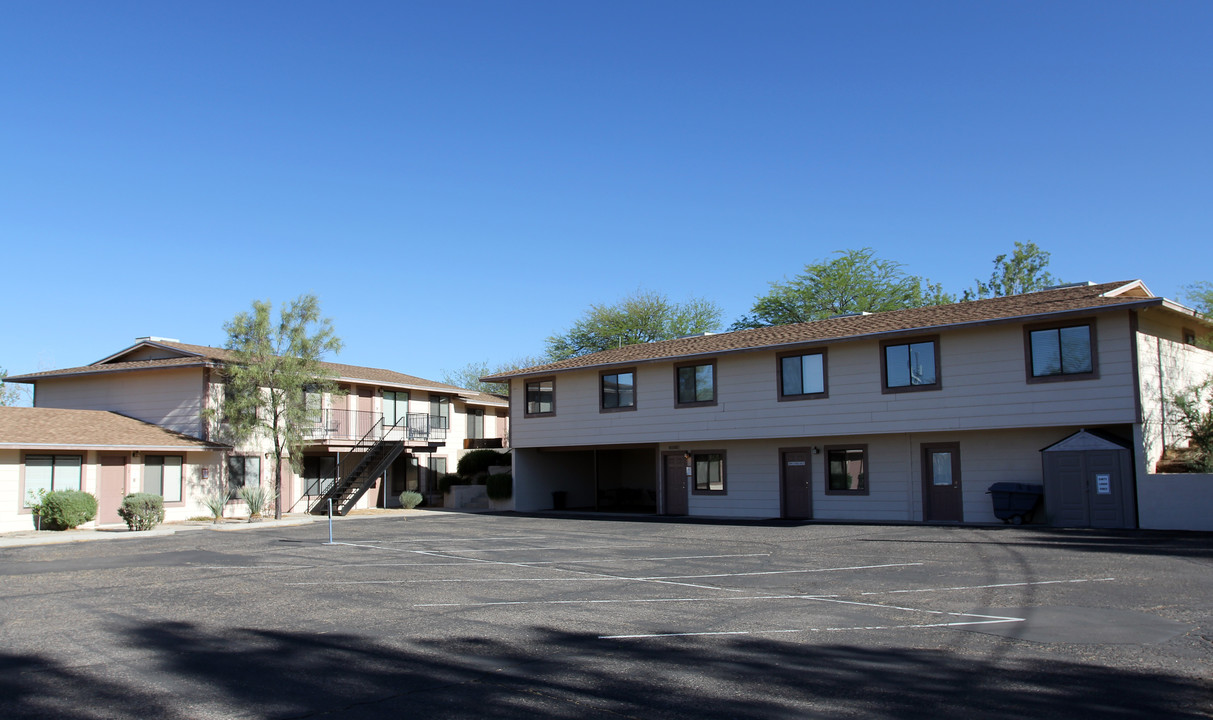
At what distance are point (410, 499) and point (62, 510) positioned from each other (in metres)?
13.6

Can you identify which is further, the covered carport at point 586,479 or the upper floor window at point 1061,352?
the covered carport at point 586,479

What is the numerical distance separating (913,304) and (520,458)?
2971cm

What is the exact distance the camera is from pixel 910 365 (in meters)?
24.8

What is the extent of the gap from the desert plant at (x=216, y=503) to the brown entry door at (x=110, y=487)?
2.83m

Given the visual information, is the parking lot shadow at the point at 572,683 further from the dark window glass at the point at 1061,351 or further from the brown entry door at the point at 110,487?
the brown entry door at the point at 110,487

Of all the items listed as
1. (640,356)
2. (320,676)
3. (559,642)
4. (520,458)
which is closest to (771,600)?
(559,642)

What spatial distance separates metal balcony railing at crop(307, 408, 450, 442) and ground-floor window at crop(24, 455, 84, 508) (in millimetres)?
7685

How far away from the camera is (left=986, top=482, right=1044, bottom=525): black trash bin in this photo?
74.0 feet

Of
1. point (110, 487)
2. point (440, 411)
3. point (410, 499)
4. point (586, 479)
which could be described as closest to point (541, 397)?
point (586, 479)

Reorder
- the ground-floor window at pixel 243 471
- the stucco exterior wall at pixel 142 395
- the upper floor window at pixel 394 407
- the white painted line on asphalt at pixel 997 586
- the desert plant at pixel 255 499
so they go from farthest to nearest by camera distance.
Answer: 1. the upper floor window at pixel 394 407
2. the ground-floor window at pixel 243 471
3. the stucco exterior wall at pixel 142 395
4. the desert plant at pixel 255 499
5. the white painted line on asphalt at pixel 997 586

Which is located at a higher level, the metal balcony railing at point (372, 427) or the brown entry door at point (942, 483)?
the metal balcony railing at point (372, 427)

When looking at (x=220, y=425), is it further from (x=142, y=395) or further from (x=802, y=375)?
(x=802, y=375)

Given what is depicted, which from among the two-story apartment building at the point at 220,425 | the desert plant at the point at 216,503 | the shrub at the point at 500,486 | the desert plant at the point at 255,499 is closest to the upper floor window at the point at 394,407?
the two-story apartment building at the point at 220,425

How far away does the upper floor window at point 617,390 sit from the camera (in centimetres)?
3109
